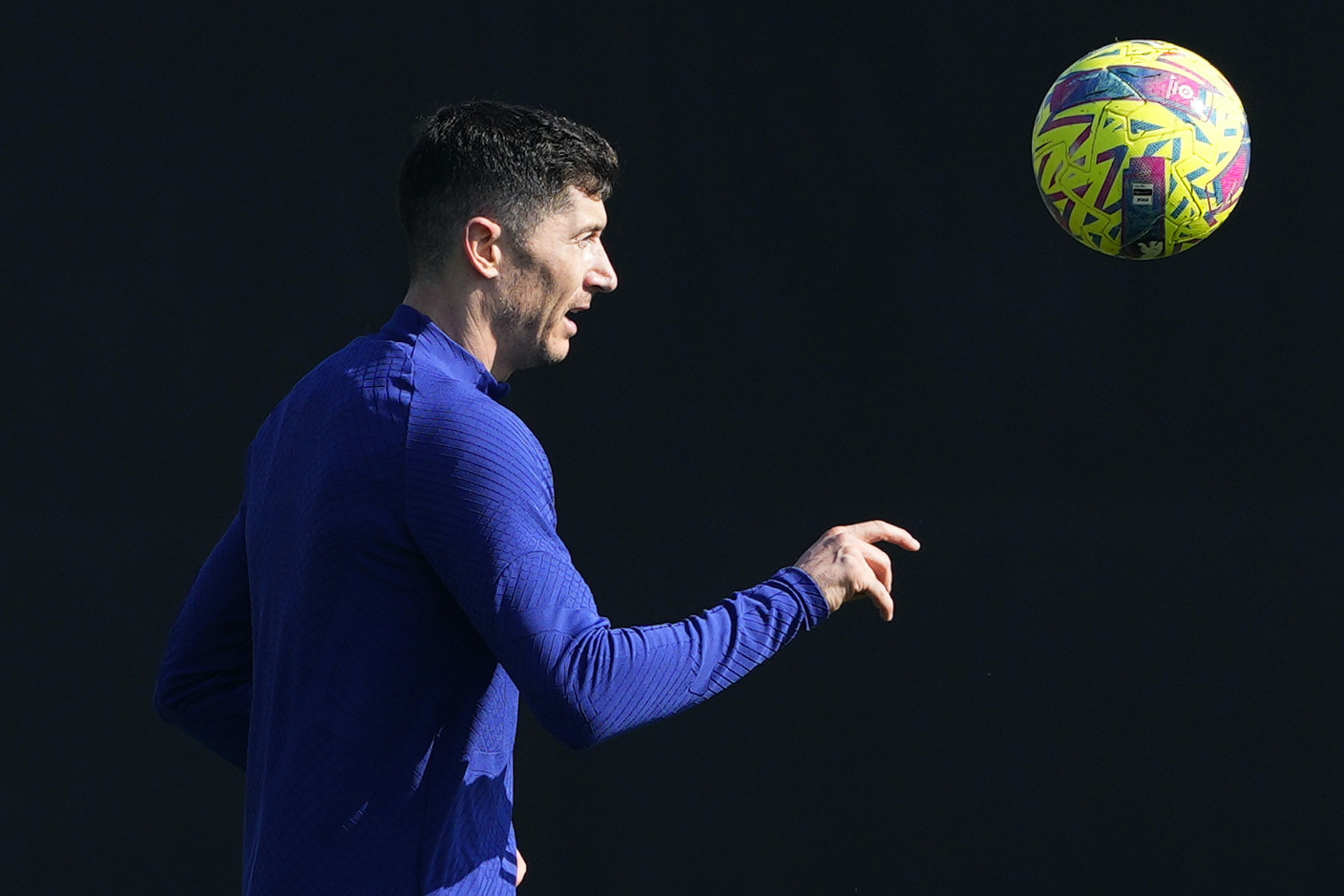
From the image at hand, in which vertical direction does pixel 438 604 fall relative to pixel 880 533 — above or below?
below

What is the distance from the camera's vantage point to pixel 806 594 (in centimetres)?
165

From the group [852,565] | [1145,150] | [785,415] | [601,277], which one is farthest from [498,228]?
[785,415]

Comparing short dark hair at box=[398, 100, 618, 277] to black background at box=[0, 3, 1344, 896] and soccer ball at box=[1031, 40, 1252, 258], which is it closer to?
soccer ball at box=[1031, 40, 1252, 258]

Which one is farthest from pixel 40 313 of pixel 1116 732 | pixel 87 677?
pixel 1116 732

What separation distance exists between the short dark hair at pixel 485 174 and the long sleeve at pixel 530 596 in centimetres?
31

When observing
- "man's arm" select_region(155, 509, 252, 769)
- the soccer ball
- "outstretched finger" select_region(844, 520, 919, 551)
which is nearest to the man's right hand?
"outstretched finger" select_region(844, 520, 919, 551)

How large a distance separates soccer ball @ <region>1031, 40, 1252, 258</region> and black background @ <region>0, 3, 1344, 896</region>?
0.99 m

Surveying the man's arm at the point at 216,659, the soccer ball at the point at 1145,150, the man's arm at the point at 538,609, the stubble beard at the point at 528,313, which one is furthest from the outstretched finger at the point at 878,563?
the soccer ball at the point at 1145,150

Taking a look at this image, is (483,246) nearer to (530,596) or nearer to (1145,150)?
Result: (530,596)

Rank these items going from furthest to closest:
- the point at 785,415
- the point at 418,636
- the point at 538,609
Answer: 1. the point at 785,415
2. the point at 418,636
3. the point at 538,609

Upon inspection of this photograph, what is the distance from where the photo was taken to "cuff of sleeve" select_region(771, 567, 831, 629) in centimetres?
164

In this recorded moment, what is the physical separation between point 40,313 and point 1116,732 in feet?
9.27

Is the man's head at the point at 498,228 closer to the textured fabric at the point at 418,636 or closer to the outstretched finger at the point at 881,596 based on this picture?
the textured fabric at the point at 418,636

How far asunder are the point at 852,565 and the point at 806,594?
0.22 feet
